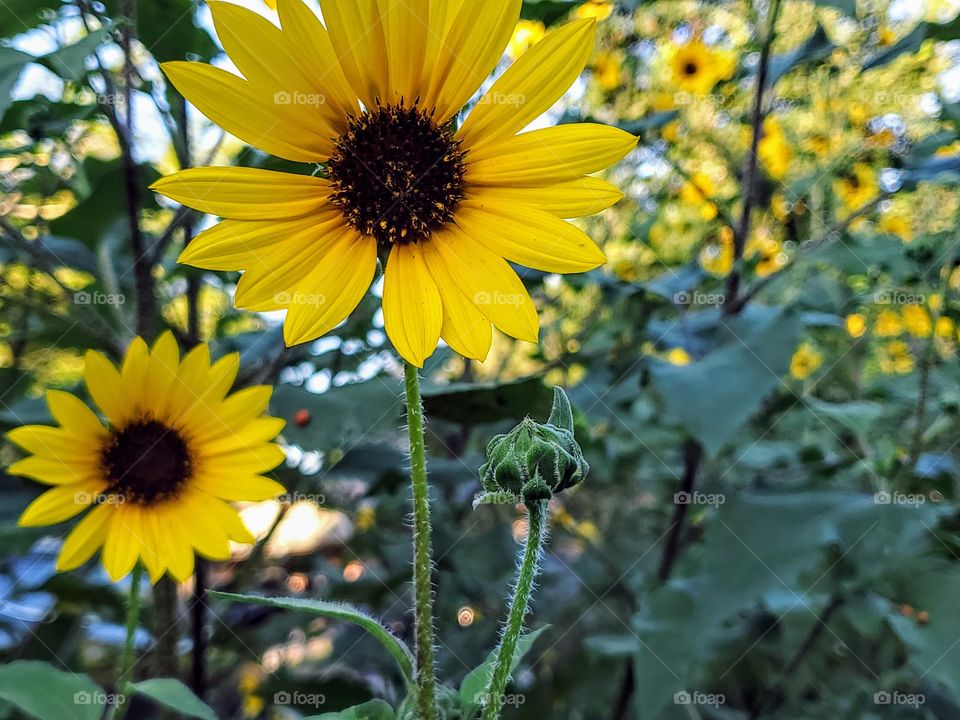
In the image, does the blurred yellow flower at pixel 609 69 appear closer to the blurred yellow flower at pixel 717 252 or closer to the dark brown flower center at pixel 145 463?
Result: the blurred yellow flower at pixel 717 252

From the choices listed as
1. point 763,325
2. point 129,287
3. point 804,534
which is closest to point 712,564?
point 804,534

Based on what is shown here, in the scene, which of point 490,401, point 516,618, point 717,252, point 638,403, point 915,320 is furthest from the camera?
point 717,252
